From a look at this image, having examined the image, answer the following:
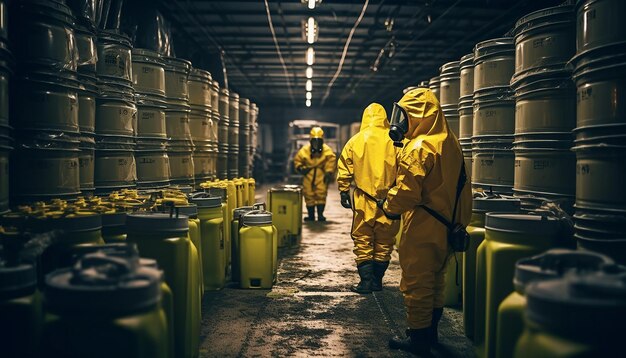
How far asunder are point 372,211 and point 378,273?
0.71 meters

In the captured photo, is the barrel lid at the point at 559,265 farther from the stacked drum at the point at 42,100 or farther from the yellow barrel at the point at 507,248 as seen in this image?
the stacked drum at the point at 42,100

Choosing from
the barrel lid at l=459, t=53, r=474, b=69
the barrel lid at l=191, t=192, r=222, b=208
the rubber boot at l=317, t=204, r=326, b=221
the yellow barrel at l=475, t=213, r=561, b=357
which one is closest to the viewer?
the yellow barrel at l=475, t=213, r=561, b=357

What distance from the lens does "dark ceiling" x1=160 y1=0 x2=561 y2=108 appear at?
10258mm

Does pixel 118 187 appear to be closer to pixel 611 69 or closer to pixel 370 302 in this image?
pixel 370 302

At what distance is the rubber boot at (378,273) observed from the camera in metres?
5.22

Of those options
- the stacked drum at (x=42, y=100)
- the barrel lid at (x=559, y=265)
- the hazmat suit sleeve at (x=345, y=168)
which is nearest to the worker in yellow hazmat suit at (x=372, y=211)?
the hazmat suit sleeve at (x=345, y=168)

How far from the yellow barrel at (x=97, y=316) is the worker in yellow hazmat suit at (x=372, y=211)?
3.55 meters

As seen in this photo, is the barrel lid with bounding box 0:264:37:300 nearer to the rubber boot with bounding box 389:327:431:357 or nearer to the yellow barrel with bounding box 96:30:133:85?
the rubber boot with bounding box 389:327:431:357

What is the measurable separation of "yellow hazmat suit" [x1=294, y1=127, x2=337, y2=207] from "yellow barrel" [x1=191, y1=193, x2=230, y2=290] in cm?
582

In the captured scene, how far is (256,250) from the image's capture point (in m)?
5.11

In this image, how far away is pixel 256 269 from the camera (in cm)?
516

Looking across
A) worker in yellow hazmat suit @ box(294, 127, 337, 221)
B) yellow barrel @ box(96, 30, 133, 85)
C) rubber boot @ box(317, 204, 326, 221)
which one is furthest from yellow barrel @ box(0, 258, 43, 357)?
rubber boot @ box(317, 204, 326, 221)

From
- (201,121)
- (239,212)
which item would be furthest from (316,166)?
(239,212)

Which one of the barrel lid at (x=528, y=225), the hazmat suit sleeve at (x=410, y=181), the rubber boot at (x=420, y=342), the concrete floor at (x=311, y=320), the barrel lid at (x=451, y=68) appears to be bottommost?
the concrete floor at (x=311, y=320)
